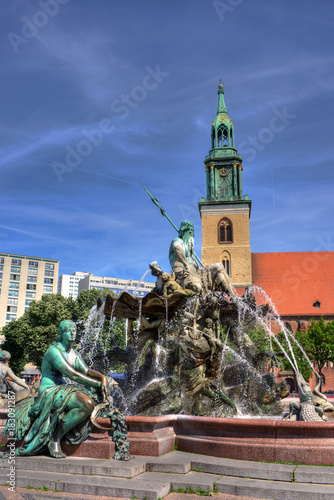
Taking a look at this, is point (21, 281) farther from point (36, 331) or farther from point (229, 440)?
point (229, 440)

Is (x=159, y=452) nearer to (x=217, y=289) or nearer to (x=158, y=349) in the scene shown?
(x=158, y=349)

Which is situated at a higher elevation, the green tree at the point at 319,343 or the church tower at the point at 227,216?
the church tower at the point at 227,216

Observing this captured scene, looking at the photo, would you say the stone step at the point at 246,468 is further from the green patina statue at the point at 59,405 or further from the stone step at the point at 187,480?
the green patina statue at the point at 59,405

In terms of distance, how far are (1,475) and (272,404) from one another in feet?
22.2

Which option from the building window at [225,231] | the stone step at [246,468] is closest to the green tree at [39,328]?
the building window at [225,231]

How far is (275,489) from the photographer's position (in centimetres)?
461

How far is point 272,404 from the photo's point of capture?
33.1 feet

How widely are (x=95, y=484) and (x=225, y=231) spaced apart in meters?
57.3

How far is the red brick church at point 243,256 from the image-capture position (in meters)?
55.4

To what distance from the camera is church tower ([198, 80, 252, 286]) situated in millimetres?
59503

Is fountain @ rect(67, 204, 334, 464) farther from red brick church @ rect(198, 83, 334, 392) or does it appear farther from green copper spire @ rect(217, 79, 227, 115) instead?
green copper spire @ rect(217, 79, 227, 115)

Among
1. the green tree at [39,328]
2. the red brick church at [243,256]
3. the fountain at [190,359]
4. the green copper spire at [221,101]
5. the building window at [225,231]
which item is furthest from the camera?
the green copper spire at [221,101]

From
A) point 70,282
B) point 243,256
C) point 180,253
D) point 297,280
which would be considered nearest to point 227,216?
point 243,256

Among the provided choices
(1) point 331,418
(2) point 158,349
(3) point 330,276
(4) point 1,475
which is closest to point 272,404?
(1) point 331,418
